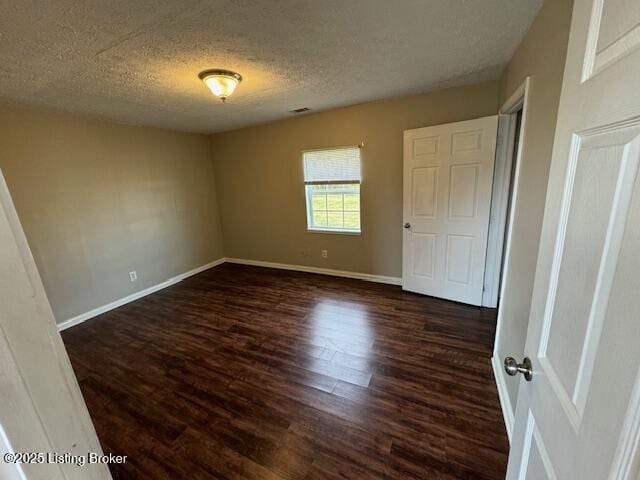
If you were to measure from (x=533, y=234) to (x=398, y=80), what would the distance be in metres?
1.86

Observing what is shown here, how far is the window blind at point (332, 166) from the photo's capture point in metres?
3.63

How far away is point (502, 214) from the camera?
268 centimetres

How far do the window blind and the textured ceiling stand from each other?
36.8 inches

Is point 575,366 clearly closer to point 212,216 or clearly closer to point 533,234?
point 533,234

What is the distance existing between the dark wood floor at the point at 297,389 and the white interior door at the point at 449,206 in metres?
0.35

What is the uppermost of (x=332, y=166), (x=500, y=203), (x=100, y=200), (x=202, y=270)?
(x=332, y=166)

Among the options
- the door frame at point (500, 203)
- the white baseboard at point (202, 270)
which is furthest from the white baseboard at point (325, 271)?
the door frame at point (500, 203)

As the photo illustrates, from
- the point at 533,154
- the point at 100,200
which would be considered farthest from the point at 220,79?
the point at 100,200

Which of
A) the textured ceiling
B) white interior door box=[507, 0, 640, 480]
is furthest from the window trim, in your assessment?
white interior door box=[507, 0, 640, 480]

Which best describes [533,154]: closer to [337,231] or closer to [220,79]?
[220,79]

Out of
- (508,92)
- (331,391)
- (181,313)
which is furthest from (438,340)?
(181,313)

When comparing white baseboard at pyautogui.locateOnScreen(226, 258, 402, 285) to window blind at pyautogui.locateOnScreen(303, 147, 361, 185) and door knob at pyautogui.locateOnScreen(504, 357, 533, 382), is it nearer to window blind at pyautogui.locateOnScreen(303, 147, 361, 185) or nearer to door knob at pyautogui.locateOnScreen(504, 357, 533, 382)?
window blind at pyautogui.locateOnScreen(303, 147, 361, 185)

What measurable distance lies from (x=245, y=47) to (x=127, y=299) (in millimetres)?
3476

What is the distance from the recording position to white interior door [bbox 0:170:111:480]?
A: 1.51 ft
